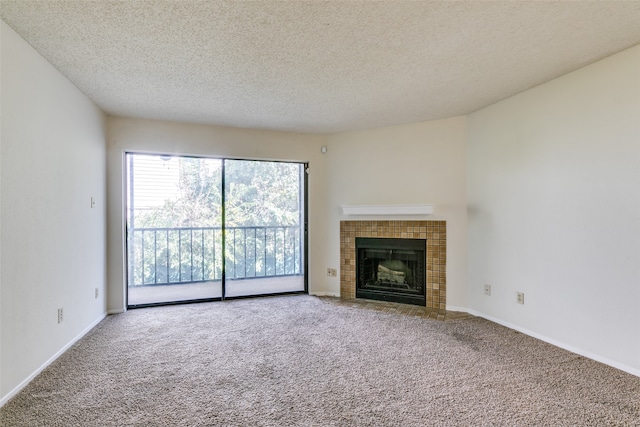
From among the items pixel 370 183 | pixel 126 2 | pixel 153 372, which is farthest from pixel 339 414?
pixel 370 183

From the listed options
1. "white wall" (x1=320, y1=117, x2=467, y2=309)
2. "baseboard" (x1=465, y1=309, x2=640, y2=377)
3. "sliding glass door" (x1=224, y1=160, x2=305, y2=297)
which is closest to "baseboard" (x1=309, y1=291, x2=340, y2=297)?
"white wall" (x1=320, y1=117, x2=467, y2=309)

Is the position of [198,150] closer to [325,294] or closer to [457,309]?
[325,294]

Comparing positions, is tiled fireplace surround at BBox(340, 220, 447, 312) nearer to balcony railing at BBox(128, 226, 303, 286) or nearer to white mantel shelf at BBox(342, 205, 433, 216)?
white mantel shelf at BBox(342, 205, 433, 216)

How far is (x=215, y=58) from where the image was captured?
221 cm

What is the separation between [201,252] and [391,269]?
8.68 ft

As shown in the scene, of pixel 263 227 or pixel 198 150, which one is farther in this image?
pixel 263 227

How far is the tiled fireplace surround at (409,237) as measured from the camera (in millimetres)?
3648

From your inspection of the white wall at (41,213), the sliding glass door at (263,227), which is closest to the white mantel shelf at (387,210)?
the sliding glass door at (263,227)

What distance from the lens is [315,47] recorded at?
2.07 meters

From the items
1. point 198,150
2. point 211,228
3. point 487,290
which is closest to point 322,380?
point 487,290

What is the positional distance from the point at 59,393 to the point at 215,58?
2461 millimetres

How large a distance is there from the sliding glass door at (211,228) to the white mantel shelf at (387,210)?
2.65 feet

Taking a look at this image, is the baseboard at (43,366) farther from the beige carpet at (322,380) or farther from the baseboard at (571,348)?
the baseboard at (571,348)

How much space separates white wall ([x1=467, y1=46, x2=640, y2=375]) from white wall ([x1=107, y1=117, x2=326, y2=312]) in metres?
2.04
